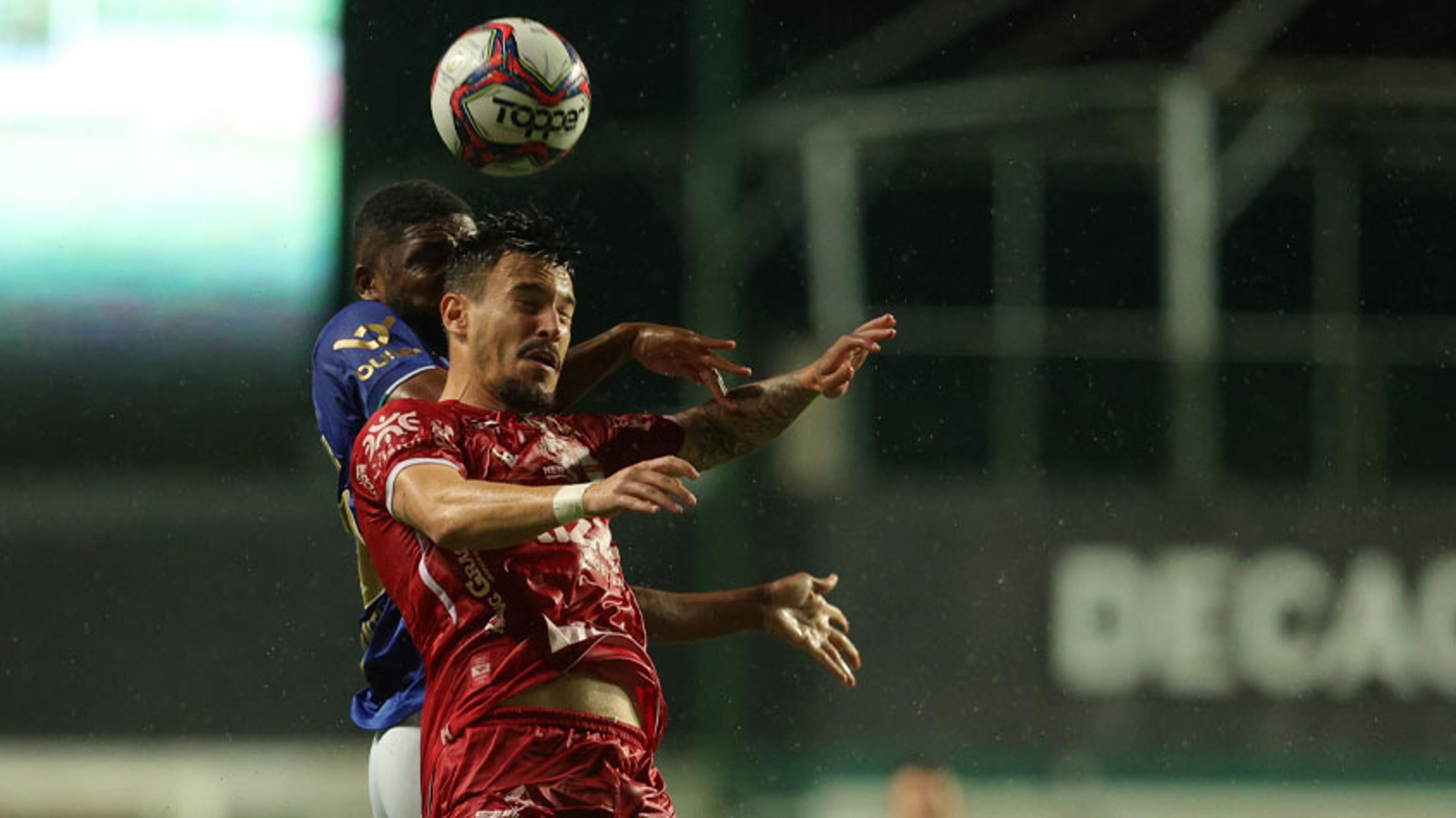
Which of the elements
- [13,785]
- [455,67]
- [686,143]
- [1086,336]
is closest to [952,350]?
[1086,336]

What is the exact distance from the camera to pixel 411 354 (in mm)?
3070

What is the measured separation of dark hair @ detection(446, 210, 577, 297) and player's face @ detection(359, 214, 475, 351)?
314 mm

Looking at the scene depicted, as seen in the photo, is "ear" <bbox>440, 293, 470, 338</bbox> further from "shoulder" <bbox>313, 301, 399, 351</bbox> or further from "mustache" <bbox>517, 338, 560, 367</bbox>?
"shoulder" <bbox>313, 301, 399, 351</bbox>

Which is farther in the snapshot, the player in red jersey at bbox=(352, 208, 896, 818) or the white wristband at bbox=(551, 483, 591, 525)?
the player in red jersey at bbox=(352, 208, 896, 818)

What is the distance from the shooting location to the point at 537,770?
260 cm

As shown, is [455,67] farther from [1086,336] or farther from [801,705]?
[1086,336]

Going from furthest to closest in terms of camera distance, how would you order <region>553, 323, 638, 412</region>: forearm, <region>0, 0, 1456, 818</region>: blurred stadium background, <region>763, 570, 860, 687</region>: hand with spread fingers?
1. <region>0, 0, 1456, 818</region>: blurred stadium background
2. <region>553, 323, 638, 412</region>: forearm
3. <region>763, 570, 860, 687</region>: hand with spread fingers

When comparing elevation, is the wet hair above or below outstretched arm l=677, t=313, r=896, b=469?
above

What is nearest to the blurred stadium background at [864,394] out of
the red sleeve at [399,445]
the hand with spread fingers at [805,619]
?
the hand with spread fingers at [805,619]

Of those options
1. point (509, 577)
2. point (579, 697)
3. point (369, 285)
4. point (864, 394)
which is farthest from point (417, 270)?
point (864, 394)

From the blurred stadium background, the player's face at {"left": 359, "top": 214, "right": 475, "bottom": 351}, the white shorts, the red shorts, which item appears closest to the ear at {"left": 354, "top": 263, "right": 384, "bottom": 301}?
the player's face at {"left": 359, "top": 214, "right": 475, "bottom": 351}

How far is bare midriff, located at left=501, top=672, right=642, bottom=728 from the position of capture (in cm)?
262

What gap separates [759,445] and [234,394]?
8.62 m

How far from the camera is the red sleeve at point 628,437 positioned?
2.89 metres
